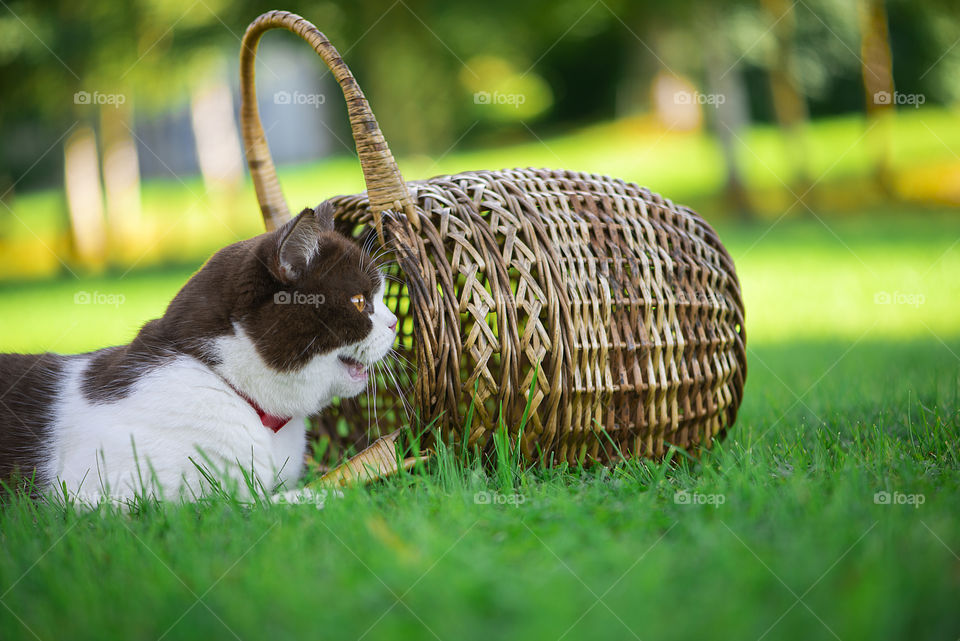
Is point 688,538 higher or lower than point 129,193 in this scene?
lower

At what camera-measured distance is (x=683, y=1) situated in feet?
32.2

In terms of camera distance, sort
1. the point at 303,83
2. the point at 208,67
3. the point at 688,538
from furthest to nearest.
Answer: the point at 303,83 < the point at 208,67 < the point at 688,538

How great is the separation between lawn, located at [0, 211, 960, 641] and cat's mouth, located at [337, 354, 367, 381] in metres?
0.32

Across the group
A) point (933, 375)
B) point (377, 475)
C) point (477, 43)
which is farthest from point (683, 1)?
point (377, 475)

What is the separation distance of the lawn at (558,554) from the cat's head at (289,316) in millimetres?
336

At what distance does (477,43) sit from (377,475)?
11548 millimetres

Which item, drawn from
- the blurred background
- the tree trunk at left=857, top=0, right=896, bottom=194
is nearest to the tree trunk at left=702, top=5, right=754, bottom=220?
the blurred background

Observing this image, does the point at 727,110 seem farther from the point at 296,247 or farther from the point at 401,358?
the point at 296,247

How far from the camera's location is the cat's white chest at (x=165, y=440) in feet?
5.80

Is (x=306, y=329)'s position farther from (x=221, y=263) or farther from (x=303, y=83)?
(x=303, y=83)

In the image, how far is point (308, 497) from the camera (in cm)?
173

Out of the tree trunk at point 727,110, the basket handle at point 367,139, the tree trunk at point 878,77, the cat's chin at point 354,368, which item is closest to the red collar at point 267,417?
the cat's chin at point 354,368

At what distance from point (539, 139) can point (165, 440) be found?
50.8 feet

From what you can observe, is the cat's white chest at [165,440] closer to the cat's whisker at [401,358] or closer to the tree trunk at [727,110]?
the cat's whisker at [401,358]
